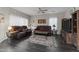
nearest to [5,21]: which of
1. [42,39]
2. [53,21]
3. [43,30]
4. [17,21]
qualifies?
[17,21]

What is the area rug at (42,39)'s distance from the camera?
3.83 meters

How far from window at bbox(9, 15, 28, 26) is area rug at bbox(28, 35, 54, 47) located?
72 centimetres

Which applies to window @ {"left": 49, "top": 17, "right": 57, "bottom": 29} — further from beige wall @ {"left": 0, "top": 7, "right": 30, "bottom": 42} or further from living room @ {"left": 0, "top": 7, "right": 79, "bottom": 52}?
beige wall @ {"left": 0, "top": 7, "right": 30, "bottom": 42}

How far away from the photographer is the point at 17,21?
3.58 metres

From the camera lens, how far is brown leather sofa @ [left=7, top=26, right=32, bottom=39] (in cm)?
347

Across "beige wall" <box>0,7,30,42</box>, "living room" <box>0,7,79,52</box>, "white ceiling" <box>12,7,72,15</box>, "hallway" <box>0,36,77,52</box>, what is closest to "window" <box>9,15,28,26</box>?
"living room" <box>0,7,79,52</box>

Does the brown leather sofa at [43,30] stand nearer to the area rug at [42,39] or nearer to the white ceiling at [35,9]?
the area rug at [42,39]

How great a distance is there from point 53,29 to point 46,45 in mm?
778

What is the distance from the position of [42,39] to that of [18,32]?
3.50 feet

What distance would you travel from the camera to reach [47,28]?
3.67 meters

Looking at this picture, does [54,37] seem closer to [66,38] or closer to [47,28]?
[47,28]

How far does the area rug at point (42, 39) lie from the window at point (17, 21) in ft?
2.35
